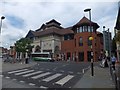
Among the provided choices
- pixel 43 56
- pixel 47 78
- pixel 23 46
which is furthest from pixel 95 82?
pixel 43 56

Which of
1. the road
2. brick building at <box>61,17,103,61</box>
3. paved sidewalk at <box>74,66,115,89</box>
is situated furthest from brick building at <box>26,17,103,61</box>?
paved sidewalk at <box>74,66,115,89</box>

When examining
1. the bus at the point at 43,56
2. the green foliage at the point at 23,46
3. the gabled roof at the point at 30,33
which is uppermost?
the gabled roof at the point at 30,33

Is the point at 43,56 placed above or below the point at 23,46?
below

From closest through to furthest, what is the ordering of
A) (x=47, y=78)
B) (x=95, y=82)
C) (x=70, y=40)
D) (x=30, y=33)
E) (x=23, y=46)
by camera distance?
Answer: (x=95, y=82) < (x=47, y=78) < (x=23, y=46) < (x=70, y=40) < (x=30, y=33)

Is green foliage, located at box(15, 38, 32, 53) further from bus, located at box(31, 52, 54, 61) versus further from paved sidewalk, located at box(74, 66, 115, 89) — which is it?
paved sidewalk, located at box(74, 66, 115, 89)

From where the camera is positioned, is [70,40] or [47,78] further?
[70,40]

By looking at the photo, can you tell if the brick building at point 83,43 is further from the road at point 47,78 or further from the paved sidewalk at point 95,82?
the paved sidewalk at point 95,82

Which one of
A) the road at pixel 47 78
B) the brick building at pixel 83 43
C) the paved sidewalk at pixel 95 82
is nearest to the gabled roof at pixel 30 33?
the brick building at pixel 83 43

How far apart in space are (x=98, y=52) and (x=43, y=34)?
23.7 m

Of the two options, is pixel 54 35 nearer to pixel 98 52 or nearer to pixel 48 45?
pixel 48 45

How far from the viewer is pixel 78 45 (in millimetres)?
55781

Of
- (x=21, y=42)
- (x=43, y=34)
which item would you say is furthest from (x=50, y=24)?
(x=21, y=42)

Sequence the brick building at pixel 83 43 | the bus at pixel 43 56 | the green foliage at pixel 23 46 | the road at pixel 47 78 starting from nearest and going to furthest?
1. the road at pixel 47 78
2. the green foliage at pixel 23 46
3. the brick building at pixel 83 43
4. the bus at pixel 43 56

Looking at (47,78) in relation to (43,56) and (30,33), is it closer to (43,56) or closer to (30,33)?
(43,56)
